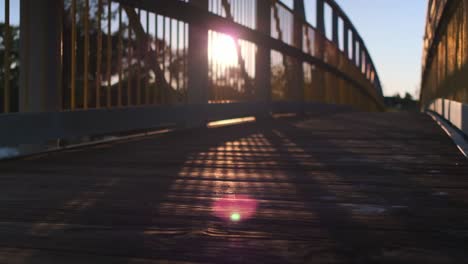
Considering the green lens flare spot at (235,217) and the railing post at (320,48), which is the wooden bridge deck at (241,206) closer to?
the green lens flare spot at (235,217)

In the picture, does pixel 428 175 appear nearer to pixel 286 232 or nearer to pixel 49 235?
pixel 286 232

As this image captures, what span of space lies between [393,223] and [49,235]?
96 cm

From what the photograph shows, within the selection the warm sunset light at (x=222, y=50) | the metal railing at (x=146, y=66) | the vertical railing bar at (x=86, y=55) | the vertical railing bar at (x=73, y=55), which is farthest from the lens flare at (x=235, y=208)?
the warm sunset light at (x=222, y=50)

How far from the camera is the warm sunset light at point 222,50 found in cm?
694

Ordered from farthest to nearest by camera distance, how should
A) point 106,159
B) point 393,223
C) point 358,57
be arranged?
point 358,57, point 106,159, point 393,223

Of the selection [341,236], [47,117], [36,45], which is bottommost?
[341,236]

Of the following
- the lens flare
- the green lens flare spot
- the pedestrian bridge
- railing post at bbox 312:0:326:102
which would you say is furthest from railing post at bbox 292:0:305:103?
the green lens flare spot

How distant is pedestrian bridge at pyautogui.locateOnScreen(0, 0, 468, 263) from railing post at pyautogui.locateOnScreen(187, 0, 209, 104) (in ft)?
0.06

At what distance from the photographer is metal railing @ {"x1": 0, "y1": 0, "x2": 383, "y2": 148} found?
3.76 m

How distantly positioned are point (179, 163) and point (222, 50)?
3990 mm

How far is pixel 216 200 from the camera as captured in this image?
2.23 metres

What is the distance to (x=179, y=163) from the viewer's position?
11.3 feet

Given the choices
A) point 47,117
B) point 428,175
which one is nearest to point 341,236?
point 428,175

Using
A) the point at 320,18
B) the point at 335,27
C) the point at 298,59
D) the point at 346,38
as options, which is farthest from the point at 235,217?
the point at 346,38
